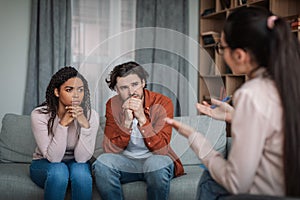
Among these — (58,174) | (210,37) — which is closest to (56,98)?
(58,174)

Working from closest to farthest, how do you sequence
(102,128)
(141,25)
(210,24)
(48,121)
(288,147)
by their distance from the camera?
1. (288,147)
2. (48,121)
3. (102,128)
4. (141,25)
5. (210,24)

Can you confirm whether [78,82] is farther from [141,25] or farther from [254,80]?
[141,25]

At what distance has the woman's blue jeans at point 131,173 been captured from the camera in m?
2.11

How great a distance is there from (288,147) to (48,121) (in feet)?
4.83

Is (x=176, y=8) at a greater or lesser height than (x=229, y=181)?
greater

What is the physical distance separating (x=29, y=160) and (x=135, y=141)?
801 millimetres

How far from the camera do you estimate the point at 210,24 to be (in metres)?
4.23

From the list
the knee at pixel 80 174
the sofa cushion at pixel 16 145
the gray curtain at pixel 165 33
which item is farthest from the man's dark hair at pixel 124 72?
the gray curtain at pixel 165 33

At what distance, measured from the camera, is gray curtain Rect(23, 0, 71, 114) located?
358cm

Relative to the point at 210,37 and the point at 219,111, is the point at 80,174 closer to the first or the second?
the point at 219,111

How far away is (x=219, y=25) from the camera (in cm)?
424

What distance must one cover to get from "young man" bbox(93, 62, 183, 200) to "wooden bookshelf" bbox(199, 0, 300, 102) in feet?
3.30

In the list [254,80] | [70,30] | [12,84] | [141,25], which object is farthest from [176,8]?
[254,80]

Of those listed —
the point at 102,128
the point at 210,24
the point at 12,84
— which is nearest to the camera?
the point at 102,128
